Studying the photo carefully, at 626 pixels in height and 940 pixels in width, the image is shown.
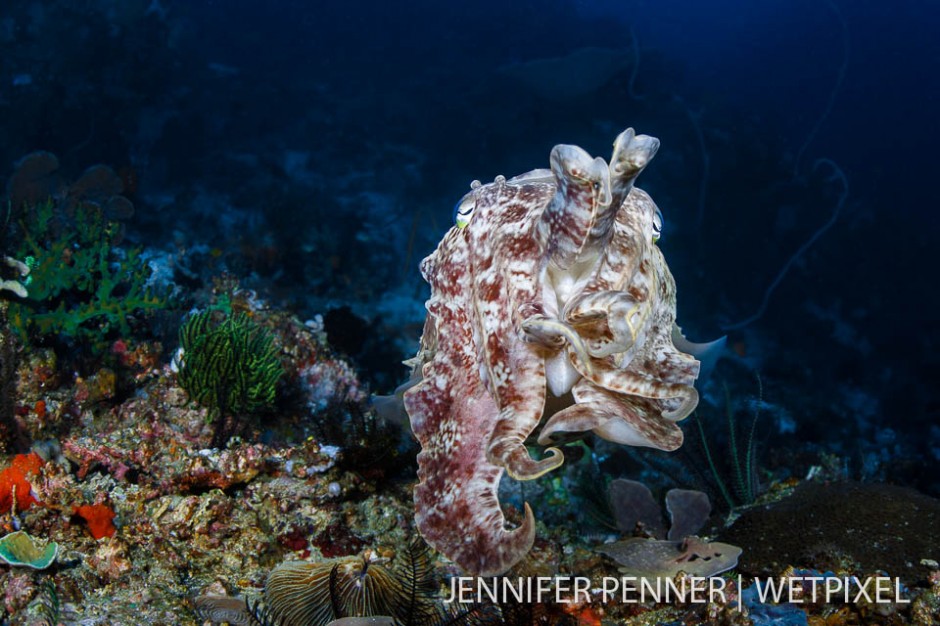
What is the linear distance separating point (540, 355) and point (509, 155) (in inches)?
759

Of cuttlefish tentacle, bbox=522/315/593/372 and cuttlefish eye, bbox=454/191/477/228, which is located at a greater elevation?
cuttlefish eye, bbox=454/191/477/228

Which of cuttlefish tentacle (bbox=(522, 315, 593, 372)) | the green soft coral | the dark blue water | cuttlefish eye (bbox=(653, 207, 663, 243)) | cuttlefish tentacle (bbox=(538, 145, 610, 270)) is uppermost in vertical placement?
the dark blue water

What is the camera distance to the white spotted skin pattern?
214cm

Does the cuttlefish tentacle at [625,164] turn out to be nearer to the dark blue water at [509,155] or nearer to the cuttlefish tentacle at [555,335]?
the cuttlefish tentacle at [555,335]

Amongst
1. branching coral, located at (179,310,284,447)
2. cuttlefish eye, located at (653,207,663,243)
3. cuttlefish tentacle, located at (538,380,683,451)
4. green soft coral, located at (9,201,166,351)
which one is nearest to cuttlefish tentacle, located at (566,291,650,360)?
cuttlefish tentacle, located at (538,380,683,451)

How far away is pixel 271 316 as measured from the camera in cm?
940

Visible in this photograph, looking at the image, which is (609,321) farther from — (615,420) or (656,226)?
(656,226)

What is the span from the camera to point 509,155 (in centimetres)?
2052

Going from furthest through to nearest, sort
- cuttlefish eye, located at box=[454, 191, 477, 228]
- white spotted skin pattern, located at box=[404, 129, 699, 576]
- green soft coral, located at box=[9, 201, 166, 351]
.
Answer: green soft coral, located at box=[9, 201, 166, 351] < cuttlefish eye, located at box=[454, 191, 477, 228] < white spotted skin pattern, located at box=[404, 129, 699, 576]

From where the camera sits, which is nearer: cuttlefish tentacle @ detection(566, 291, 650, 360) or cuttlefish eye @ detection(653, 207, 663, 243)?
cuttlefish tentacle @ detection(566, 291, 650, 360)

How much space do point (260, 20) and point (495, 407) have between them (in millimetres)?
44757

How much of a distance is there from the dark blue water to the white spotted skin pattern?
874cm

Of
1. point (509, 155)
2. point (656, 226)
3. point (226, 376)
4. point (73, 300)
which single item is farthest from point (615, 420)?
point (509, 155)

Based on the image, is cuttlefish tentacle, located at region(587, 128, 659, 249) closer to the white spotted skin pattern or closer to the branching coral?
the white spotted skin pattern
